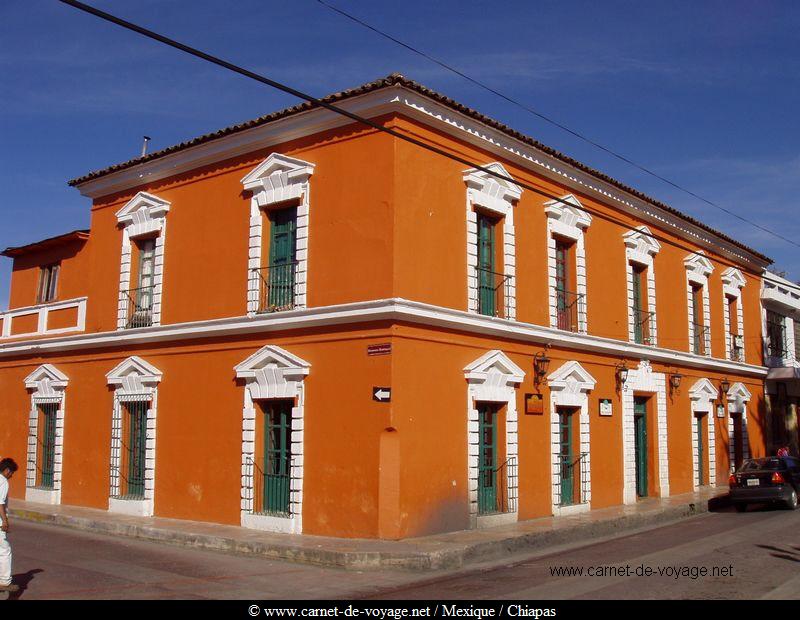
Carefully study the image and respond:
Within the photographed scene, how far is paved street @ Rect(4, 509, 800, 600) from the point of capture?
948 centimetres

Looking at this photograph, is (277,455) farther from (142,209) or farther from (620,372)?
(620,372)

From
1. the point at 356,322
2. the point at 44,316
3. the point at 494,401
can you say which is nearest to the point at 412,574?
the point at 356,322

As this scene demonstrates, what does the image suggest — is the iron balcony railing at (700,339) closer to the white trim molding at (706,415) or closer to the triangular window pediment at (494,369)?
the white trim molding at (706,415)

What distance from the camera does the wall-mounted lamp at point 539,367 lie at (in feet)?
53.3

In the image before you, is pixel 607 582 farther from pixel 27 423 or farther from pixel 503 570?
pixel 27 423

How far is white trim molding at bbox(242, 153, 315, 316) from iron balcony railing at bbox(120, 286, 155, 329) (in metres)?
3.33

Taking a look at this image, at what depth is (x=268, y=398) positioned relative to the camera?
14.8 metres

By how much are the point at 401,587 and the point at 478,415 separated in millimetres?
5021

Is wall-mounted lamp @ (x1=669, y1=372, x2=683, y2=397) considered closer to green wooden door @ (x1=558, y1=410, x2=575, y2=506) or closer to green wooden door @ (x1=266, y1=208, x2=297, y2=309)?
green wooden door @ (x1=558, y1=410, x2=575, y2=506)

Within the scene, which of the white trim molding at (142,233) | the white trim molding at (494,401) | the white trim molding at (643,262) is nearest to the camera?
the white trim molding at (494,401)

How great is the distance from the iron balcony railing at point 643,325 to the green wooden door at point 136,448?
11613mm

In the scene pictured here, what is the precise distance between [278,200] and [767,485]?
1267 cm

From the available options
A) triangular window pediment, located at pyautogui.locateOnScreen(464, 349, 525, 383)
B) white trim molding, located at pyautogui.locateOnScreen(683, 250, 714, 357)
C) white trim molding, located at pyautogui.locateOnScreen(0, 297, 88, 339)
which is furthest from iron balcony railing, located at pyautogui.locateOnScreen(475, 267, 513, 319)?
white trim molding, located at pyautogui.locateOnScreen(0, 297, 88, 339)

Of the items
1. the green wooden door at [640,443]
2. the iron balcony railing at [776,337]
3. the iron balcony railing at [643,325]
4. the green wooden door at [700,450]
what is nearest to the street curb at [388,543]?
the green wooden door at [640,443]
